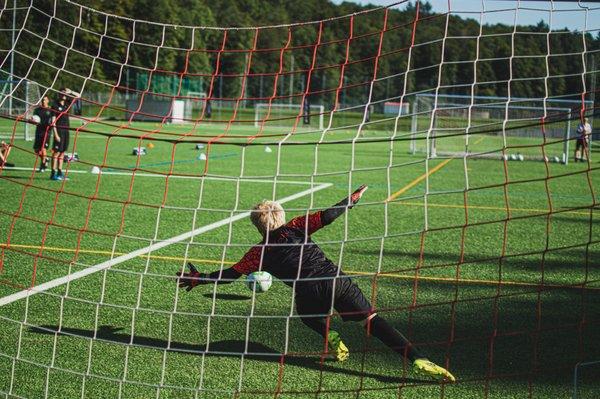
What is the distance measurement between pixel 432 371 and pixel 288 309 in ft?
6.14

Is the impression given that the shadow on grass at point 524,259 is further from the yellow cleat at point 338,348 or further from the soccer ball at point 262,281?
the yellow cleat at point 338,348

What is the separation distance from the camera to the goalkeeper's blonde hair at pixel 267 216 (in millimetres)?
5023

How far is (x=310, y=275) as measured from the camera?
5035mm

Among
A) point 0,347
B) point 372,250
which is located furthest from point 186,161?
point 0,347

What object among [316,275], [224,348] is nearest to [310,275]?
[316,275]

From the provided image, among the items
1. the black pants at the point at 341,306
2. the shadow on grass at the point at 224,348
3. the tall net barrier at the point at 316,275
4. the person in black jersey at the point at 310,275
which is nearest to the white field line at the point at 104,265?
the tall net barrier at the point at 316,275

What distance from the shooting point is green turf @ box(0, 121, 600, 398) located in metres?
4.36

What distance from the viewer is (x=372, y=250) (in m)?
8.66

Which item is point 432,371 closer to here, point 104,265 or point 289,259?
point 289,259

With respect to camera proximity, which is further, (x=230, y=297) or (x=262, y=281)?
(x=230, y=297)

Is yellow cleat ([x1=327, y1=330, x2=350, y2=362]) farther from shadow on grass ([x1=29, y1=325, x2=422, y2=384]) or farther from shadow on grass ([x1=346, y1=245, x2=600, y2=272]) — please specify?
shadow on grass ([x1=346, y1=245, x2=600, y2=272])

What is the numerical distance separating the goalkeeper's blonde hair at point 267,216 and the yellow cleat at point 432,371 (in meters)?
1.30

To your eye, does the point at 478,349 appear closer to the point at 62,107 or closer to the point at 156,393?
the point at 156,393

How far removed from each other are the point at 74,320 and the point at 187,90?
1794 inches
